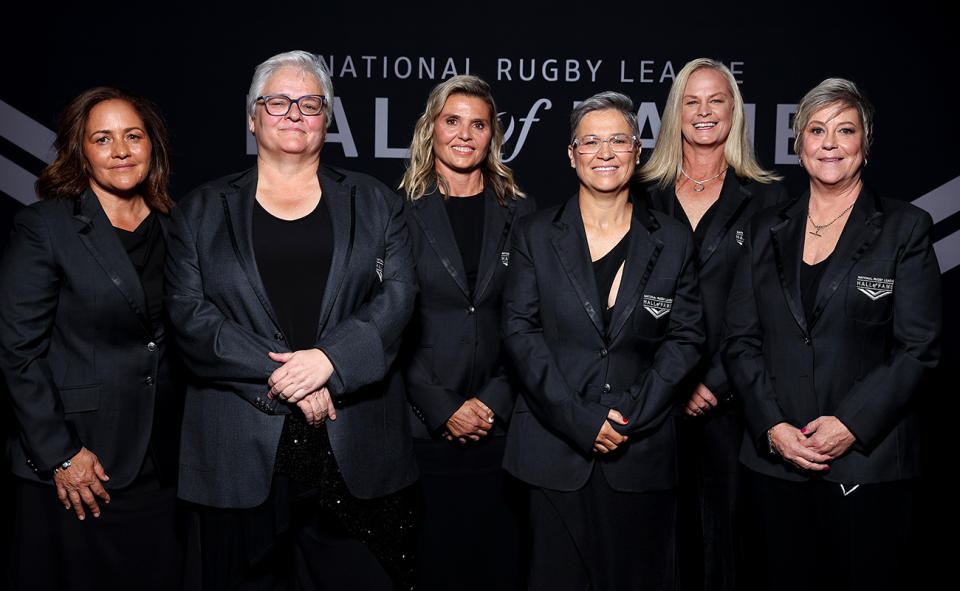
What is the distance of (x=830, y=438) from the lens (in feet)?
8.93

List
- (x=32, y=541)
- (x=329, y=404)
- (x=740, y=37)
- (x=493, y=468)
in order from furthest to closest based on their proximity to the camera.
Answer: (x=740, y=37) < (x=493, y=468) < (x=32, y=541) < (x=329, y=404)

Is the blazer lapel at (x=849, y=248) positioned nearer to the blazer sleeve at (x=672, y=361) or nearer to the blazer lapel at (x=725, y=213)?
the blazer sleeve at (x=672, y=361)

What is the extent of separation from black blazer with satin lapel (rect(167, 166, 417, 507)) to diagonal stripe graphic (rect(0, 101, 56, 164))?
2271 millimetres

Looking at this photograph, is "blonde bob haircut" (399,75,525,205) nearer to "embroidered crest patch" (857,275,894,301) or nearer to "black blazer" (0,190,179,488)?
"black blazer" (0,190,179,488)

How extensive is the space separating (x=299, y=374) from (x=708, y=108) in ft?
6.17

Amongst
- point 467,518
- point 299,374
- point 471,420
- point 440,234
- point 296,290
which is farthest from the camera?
point 467,518

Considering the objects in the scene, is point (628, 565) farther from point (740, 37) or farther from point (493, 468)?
point (740, 37)

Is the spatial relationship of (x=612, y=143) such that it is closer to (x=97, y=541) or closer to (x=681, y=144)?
(x=681, y=144)

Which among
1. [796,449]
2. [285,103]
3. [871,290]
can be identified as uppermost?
[285,103]

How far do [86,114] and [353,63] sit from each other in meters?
1.82

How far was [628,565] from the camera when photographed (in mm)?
2855

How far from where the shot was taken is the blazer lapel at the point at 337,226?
2.65 m

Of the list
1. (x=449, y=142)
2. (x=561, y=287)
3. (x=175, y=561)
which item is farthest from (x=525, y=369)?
(x=175, y=561)

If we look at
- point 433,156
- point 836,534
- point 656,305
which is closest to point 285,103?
point 433,156
